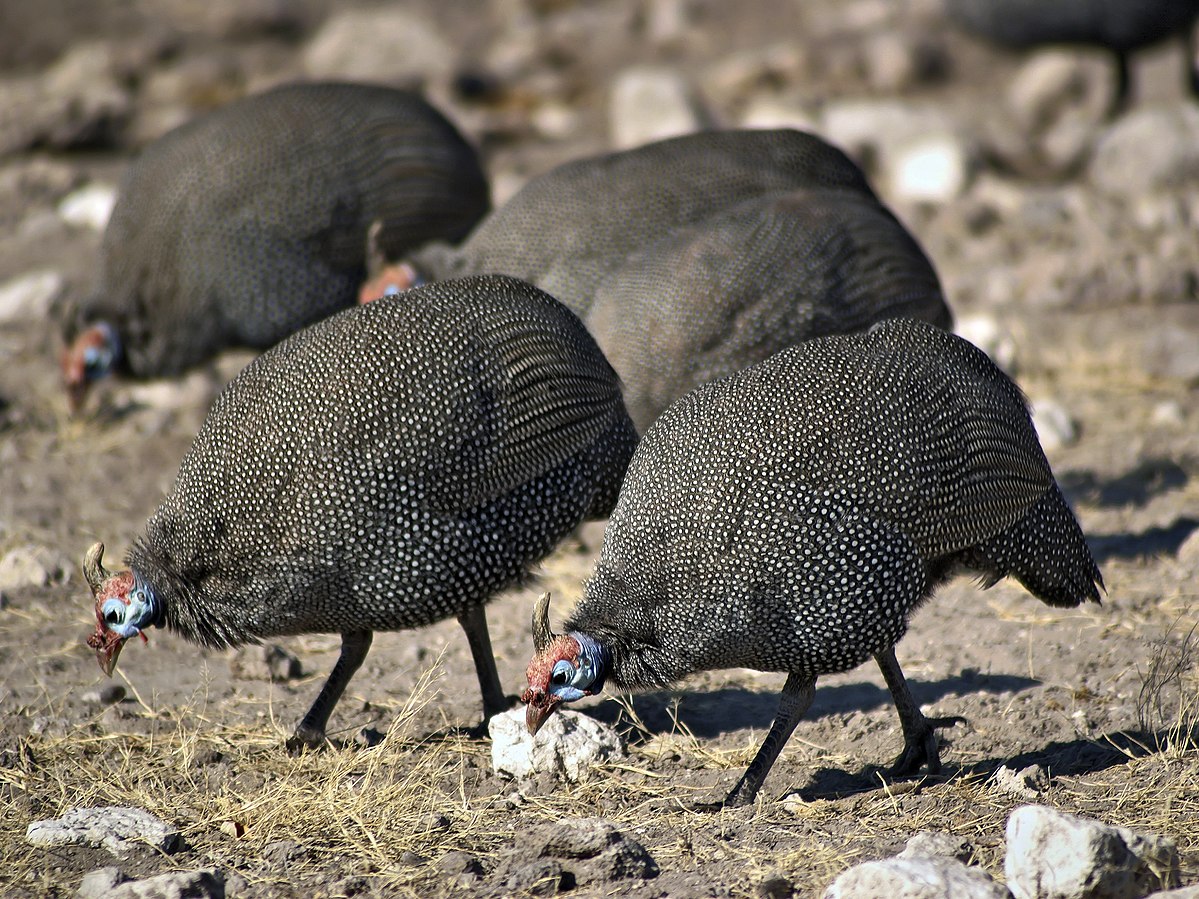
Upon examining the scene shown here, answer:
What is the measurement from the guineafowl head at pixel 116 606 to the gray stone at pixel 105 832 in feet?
1.46

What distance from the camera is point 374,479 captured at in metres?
3.55

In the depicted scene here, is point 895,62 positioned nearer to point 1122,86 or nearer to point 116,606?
point 1122,86

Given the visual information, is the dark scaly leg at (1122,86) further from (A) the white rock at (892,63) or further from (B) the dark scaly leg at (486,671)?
(B) the dark scaly leg at (486,671)

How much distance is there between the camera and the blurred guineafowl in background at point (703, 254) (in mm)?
4691

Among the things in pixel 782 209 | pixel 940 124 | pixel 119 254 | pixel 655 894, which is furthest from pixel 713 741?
pixel 940 124

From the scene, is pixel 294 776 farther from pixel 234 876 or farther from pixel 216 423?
pixel 216 423

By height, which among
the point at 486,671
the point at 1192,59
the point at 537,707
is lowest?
the point at 486,671

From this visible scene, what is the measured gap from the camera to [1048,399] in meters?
6.28

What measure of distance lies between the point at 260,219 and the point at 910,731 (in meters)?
3.45

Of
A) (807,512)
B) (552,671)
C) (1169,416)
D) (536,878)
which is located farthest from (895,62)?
(536,878)

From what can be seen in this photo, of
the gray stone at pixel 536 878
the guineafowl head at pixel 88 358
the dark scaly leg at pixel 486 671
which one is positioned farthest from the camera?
the guineafowl head at pixel 88 358

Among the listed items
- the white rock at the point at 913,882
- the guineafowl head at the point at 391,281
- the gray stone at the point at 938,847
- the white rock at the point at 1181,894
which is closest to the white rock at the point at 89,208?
the guineafowl head at the point at 391,281

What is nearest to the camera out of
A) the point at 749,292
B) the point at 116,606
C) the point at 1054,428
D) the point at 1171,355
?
the point at 116,606

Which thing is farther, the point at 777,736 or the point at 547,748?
the point at 547,748
